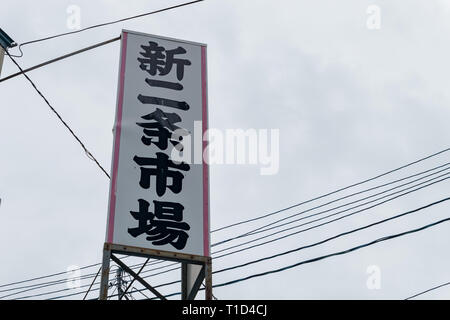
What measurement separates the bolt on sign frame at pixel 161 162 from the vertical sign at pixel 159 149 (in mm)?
13

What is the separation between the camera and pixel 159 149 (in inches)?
399

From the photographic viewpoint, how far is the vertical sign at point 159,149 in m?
9.39

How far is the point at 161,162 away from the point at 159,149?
0.76ft

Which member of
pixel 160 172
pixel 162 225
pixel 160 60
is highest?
pixel 160 60

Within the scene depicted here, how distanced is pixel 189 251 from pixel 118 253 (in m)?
0.92

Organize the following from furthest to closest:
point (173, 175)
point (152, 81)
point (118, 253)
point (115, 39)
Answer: point (115, 39) < point (152, 81) < point (173, 175) < point (118, 253)

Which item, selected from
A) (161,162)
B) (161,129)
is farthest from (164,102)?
(161,162)

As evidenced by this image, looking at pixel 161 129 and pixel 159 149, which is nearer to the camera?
pixel 159 149

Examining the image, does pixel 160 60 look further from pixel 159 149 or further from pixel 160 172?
pixel 160 172

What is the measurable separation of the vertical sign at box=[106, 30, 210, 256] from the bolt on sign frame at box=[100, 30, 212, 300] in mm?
13

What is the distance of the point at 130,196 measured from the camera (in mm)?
9531

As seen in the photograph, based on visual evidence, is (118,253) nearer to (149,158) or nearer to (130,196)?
(130,196)

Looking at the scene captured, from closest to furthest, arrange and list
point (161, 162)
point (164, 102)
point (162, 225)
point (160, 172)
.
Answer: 1. point (162, 225)
2. point (160, 172)
3. point (161, 162)
4. point (164, 102)
